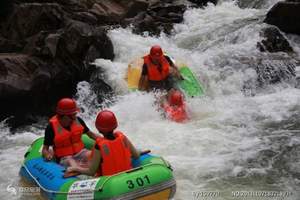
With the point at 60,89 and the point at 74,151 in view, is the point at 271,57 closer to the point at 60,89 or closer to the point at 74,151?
the point at 60,89

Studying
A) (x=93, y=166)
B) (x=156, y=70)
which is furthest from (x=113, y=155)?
(x=156, y=70)

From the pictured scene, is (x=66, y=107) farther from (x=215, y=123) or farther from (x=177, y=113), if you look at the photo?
(x=215, y=123)

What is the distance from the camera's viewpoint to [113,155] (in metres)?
5.37

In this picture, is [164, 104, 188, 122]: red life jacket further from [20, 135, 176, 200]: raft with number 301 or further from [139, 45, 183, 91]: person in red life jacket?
[20, 135, 176, 200]: raft with number 301

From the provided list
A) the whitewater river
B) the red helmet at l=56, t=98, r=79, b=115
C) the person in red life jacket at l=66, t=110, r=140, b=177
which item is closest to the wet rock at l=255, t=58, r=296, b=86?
the whitewater river

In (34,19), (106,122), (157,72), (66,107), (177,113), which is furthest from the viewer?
(34,19)

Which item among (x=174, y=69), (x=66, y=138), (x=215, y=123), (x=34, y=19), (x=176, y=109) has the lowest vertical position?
(x=215, y=123)

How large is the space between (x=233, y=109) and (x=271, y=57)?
7.47 ft

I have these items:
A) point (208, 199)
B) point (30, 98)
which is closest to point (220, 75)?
point (30, 98)

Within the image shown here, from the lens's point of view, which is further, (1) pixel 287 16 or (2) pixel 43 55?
(1) pixel 287 16

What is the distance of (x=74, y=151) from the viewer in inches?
245

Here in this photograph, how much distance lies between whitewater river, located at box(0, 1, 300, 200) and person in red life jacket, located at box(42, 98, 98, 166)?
59 cm

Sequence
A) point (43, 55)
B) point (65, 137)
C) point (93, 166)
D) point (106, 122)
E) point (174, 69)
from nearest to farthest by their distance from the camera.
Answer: point (106, 122)
point (93, 166)
point (65, 137)
point (174, 69)
point (43, 55)

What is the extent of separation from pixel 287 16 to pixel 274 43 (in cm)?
94
